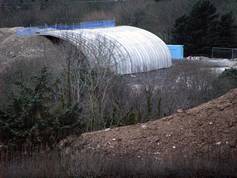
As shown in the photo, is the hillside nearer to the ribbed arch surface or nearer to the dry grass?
the dry grass

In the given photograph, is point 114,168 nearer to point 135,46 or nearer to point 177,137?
point 177,137

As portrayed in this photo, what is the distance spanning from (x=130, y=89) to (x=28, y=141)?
9477 mm

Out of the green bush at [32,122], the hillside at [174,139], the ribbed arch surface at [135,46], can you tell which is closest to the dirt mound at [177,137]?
the hillside at [174,139]

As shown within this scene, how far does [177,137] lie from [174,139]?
0.27ft

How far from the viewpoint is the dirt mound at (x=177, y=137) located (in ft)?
32.4

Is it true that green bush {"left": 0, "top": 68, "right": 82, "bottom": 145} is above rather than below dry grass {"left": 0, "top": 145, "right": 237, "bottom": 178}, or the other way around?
above

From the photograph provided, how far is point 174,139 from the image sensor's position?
10312 mm

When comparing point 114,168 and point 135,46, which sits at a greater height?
point 135,46

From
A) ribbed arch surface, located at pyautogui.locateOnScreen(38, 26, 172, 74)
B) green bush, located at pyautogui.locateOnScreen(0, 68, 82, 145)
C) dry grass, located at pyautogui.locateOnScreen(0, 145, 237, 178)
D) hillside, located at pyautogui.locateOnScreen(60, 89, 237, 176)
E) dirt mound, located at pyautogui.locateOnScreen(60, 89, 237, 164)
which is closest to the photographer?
dry grass, located at pyautogui.locateOnScreen(0, 145, 237, 178)

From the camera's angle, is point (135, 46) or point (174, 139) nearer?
point (174, 139)

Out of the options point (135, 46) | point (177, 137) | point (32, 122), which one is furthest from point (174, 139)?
point (135, 46)

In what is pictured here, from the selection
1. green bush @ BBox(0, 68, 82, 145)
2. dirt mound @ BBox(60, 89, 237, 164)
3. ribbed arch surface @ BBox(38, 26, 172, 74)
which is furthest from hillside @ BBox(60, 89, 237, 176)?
ribbed arch surface @ BBox(38, 26, 172, 74)

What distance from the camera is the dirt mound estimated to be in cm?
988

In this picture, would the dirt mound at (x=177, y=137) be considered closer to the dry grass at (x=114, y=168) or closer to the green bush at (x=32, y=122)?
the green bush at (x=32, y=122)
